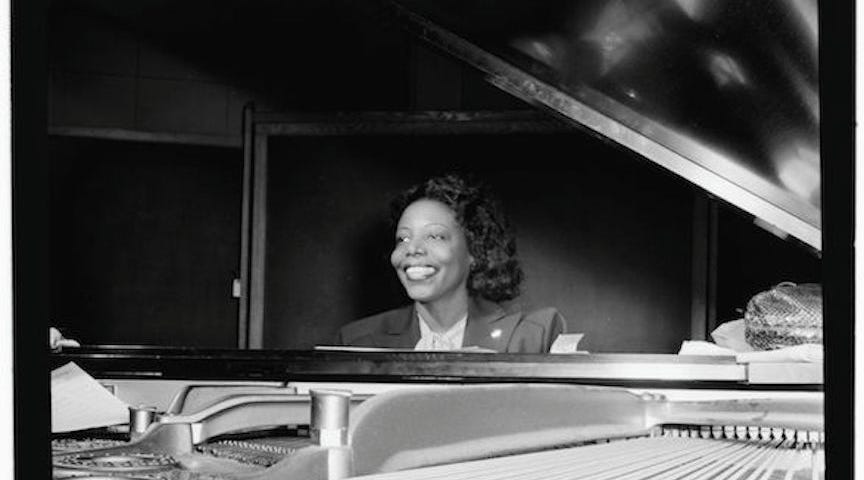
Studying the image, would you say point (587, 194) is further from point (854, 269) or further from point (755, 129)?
point (854, 269)

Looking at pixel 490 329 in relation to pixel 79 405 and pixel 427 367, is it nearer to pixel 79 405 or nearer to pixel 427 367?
pixel 427 367

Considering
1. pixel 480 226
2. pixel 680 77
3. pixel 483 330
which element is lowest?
pixel 483 330

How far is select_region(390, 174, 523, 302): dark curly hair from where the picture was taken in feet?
8.56

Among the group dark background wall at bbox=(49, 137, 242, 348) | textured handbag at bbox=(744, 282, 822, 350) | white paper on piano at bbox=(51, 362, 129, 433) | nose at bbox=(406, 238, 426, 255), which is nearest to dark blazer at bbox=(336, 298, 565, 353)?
nose at bbox=(406, 238, 426, 255)

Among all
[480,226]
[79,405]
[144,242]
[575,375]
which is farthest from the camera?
[144,242]

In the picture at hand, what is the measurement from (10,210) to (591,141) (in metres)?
2.33

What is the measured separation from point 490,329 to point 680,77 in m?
1.33

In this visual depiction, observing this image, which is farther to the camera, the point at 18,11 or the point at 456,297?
the point at 456,297

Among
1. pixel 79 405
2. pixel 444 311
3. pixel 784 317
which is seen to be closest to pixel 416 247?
pixel 444 311

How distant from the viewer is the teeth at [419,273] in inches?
100.0

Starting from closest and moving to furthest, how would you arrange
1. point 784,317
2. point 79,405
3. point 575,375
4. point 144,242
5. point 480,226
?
point 79,405 → point 575,375 → point 784,317 → point 480,226 → point 144,242

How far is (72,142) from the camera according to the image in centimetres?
316

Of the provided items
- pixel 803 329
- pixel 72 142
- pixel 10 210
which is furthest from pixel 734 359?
pixel 72 142

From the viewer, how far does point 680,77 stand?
1.26m
